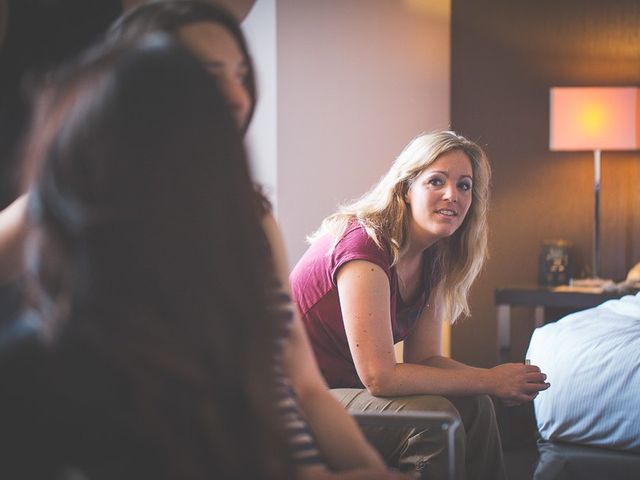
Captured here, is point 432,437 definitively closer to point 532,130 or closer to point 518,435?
point 518,435

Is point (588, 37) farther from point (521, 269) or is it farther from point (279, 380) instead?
point (279, 380)

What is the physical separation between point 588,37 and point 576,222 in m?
0.99

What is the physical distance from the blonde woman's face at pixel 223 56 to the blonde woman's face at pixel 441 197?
110 centimetres

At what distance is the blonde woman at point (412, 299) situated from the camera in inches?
76.8

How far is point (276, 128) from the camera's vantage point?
4352mm

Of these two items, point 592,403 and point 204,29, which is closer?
point 204,29

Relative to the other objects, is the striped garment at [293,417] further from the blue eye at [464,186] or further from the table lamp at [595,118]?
the table lamp at [595,118]

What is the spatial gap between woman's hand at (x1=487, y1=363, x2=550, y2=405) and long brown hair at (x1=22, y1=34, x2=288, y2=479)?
4.23ft

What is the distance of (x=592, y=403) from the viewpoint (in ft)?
7.92

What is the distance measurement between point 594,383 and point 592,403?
0.20ft

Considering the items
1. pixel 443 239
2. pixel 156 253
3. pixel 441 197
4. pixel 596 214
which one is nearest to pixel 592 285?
pixel 596 214

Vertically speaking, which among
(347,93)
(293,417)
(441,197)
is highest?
(347,93)

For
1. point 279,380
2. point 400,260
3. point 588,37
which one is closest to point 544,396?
point 400,260

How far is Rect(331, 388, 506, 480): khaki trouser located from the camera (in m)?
1.91
